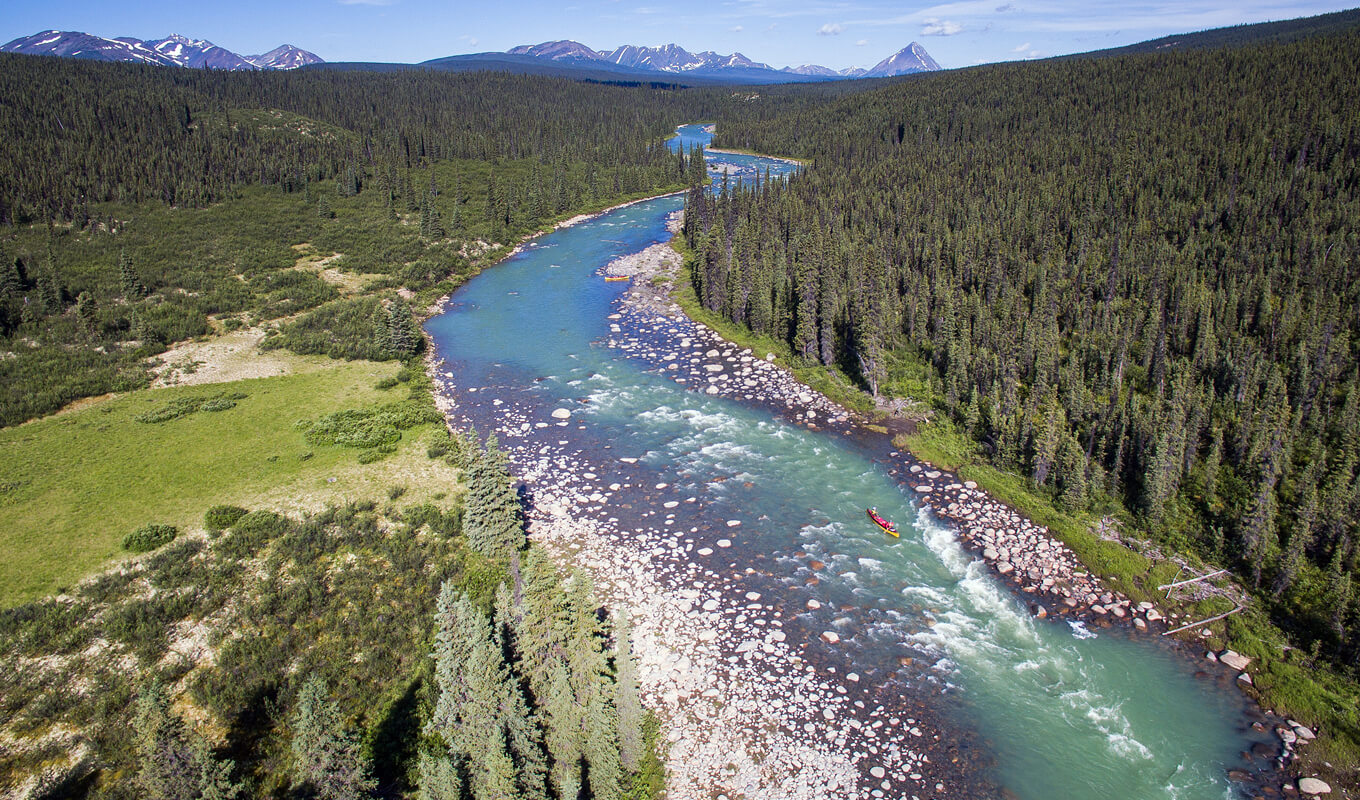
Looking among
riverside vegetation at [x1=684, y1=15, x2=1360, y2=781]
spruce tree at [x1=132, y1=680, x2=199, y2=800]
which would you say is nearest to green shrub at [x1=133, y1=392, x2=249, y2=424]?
spruce tree at [x1=132, y1=680, x2=199, y2=800]

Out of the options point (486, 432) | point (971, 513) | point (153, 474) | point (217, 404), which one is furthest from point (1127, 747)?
point (217, 404)

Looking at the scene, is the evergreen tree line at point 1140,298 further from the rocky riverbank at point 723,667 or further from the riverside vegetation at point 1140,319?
the rocky riverbank at point 723,667

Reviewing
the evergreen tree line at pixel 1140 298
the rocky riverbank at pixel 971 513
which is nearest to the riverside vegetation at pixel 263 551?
the rocky riverbank at pixel 971 513

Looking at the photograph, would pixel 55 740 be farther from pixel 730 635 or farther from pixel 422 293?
pixel 422 293

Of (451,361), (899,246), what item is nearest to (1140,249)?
(899,246)

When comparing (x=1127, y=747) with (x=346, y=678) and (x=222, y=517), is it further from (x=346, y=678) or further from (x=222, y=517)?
(x=222, y=517)

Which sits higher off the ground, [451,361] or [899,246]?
[899,246]
